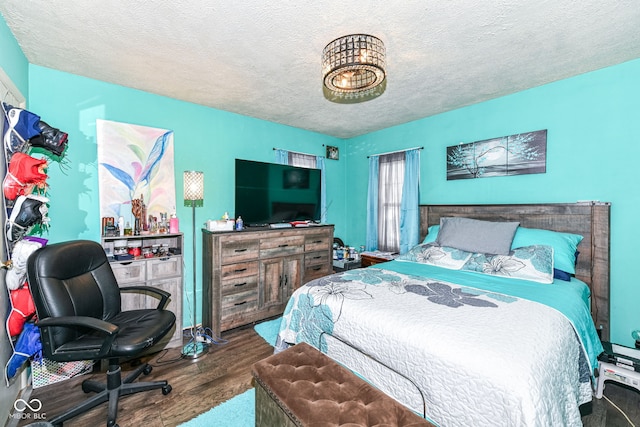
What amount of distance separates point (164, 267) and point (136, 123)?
153cm

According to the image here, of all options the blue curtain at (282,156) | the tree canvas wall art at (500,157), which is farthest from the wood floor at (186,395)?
the blue curtain at (282,156)

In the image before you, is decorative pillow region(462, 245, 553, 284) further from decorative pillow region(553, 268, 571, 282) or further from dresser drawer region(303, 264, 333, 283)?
dresser drawer region(303, 264, 333, 283)

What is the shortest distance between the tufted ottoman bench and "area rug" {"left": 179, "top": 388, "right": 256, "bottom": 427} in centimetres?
35

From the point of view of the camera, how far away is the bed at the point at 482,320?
1.16 meters

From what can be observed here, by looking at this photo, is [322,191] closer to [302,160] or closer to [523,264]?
[302,160]

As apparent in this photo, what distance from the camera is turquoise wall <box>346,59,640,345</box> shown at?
90.1 inches

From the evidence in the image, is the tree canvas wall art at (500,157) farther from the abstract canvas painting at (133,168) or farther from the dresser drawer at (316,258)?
the abstract canvas painting at (133,168)

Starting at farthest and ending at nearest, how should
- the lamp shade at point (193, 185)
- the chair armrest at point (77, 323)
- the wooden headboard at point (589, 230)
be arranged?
the lamp shade at point (193, 185) → the wooden headboard at point (589, 230) → the chair armrest at point (77, 323)

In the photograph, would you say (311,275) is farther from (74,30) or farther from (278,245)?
(74,30)

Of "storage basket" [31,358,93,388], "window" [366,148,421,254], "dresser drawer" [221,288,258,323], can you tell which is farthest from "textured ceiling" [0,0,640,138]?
"storage basket" [31,358,93,388]

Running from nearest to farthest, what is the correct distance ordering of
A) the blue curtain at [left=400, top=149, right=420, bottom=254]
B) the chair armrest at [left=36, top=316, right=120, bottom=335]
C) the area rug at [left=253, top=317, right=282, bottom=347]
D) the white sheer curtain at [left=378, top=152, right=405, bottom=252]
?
the chair armrest at [left=36, top=316, right=120, bottom=335], the area rug at [left=253, top=317, right=282, bottom=347], the blue curtain at [left=400, top=149, right=420, bottom=254], the white sheer curtain at [left=378, top=152, right=405, bottom=252]

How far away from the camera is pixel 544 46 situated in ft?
6.70

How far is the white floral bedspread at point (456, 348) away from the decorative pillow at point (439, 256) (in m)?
0.64

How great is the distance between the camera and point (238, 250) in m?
3.02
